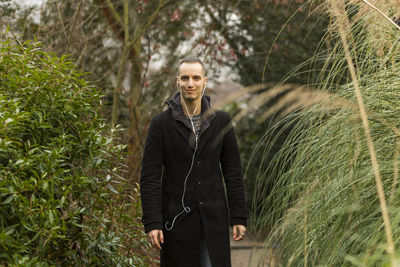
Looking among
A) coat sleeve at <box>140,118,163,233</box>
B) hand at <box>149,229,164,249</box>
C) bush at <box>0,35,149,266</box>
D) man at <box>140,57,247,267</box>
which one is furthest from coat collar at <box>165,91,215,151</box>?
hand at <box>149,229,164,249</box>

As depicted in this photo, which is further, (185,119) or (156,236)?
(185,119)

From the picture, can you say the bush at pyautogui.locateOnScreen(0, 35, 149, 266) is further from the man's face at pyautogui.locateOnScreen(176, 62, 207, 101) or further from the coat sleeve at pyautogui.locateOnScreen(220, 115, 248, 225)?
the coat sleeve at pyautogui.locateOnScreen(220, 115, 248, 225)

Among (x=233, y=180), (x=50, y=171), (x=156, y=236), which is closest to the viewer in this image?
(x=50, y=171)

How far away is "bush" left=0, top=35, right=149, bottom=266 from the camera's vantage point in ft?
8.18

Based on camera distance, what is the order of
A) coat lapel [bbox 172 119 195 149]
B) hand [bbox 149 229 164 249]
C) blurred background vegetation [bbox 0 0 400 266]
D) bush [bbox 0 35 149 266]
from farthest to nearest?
coat lapel [bbox 172 119 195 149] → hand [bbox 149 229 164 249] → bush [bbox 0 35 149 266] → blurred background vegetation [bbox 0 0 400 266]

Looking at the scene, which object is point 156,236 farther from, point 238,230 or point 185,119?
point 185,119

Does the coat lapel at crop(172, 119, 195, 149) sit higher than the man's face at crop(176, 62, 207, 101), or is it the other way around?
the man's face at crop(176, 62, 207, 101)

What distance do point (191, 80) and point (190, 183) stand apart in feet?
1.83

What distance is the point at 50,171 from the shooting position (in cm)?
263

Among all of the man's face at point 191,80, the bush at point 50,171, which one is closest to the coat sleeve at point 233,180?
the man's face at point 191,80

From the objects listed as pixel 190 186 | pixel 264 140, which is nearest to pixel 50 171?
pixel 190 186

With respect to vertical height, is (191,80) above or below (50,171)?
above

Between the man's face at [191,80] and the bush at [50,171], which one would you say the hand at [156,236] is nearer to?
the bush at [50,171]

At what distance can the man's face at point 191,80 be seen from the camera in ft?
10.0
